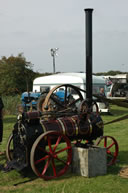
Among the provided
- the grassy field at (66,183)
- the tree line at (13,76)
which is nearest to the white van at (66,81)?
the tree line at (13,76)

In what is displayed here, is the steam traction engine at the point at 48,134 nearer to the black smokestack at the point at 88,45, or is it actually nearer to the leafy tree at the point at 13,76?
the black smokestack at the point at 88,45

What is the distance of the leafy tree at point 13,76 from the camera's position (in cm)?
2398

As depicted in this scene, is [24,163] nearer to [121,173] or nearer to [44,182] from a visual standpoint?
[44,182]

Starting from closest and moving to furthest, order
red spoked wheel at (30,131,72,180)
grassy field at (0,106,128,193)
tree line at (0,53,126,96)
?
grassy field at (0,106,128,193), red spoked wheel at (30,131,72,180), tree line at (0,53,126,96)

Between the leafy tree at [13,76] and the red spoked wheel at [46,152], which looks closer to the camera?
the red spoked wheel at [46,152]

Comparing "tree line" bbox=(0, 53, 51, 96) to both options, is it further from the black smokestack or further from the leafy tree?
the black smokestack

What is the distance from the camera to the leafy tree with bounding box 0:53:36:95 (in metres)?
24.0

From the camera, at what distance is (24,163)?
5047 millimetres

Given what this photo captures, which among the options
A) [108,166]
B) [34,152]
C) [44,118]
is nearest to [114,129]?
[108,166]

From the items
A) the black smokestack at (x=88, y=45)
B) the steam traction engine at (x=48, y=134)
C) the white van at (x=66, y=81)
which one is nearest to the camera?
the steam traction engine at (x=48, y=134)

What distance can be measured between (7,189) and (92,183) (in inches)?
53.6

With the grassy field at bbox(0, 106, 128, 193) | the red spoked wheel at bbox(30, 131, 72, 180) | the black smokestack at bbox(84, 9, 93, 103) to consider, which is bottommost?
the grassy field at bbox(0, 106, 128, 193)

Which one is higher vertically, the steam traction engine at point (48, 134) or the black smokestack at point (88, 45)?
the black smokestack at point (88, 45)

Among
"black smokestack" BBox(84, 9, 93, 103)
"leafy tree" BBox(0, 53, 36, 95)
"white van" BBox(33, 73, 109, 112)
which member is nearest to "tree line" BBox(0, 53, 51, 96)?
"leafy tree" BBox(0, 53, 36, 95)
